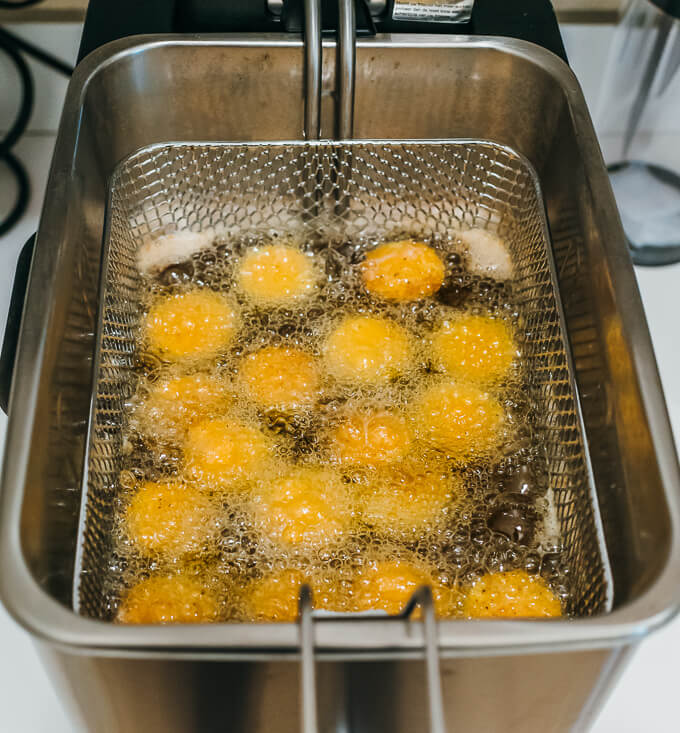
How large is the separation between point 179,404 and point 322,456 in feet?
0.53

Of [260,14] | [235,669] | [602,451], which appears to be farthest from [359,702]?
[260,14]

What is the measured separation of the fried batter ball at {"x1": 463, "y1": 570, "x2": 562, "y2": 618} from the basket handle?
219 mm

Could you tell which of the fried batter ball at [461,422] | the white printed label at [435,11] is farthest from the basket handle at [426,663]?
the white printed label at [435,11]

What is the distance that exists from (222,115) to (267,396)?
337mm

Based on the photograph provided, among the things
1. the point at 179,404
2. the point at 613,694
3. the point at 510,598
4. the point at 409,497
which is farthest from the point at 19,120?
the point at 613,694

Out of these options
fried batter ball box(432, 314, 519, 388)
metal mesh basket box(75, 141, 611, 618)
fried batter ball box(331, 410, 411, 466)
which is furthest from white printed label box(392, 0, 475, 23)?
fried batter ball box(331, 410, 411, 466)

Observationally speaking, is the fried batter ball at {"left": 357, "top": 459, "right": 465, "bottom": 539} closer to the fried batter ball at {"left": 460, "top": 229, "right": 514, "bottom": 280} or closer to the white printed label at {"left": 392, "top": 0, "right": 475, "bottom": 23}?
the fried batter ball at {"left": 460, "top": 229, "right": 514, "bottom": 280}

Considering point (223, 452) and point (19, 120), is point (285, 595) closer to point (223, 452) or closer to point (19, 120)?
point (223, 452)

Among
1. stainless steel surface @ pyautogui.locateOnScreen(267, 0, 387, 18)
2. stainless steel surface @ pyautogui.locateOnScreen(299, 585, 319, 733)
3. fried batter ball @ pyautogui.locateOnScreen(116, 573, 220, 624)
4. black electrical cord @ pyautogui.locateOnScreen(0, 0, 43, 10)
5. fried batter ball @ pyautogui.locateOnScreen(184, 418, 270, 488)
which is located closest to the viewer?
stainless steel surface @ pyautogui.locateOnScreen(299, 585, 319, 733)

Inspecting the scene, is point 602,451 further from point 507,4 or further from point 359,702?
point 507,4

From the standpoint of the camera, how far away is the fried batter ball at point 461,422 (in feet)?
2.52

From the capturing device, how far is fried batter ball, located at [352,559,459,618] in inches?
25.9

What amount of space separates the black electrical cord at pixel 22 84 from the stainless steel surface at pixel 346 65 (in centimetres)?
47

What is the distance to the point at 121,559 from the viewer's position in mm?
687
